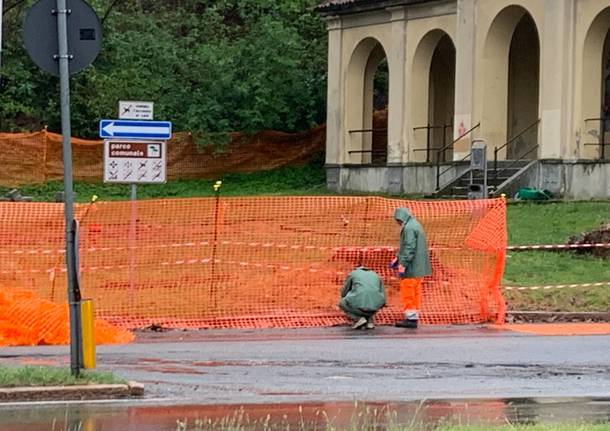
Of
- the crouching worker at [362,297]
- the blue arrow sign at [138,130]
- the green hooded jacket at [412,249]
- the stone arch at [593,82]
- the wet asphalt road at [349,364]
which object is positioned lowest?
the wet asphalt road at [349,364]

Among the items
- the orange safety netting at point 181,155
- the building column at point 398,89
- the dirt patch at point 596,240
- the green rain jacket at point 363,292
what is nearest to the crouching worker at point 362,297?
the green rain jacket at point 363,292

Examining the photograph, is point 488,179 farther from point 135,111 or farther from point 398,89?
point 135,111

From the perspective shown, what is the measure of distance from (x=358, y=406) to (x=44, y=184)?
30276 mm

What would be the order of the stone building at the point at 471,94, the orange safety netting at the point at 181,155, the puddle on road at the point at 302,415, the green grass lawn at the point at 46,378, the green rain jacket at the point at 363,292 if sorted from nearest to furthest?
1. the puddle on road at the point at 302,415
2. the green grass lawn at the point at 46,378
3. the green rain jacket at the point at 363,292
4. the stone building at the point at 471,94
5. the orange safety netting at the point at 181,155

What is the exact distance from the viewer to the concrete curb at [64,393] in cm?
1106

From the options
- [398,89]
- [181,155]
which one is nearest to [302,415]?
[398,89]

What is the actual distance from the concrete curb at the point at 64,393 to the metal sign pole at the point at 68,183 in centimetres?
41

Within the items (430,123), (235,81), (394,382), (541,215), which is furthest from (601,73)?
(394,382)

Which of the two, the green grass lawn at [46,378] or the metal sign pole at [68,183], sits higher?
the metal sign pole at [68,183]

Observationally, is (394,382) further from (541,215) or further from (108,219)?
(541,215)

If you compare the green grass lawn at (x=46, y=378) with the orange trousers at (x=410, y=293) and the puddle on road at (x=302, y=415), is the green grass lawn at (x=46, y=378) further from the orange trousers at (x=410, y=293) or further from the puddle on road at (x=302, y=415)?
the orange trousers at (x=410, y=293)

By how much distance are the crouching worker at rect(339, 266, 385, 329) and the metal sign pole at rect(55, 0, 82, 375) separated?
20.7 feet

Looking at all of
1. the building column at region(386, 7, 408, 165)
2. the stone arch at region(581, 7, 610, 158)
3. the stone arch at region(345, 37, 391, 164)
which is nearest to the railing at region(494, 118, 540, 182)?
the stone arch at region(581, 7, 610, 158)

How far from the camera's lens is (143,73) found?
42.3 meters
